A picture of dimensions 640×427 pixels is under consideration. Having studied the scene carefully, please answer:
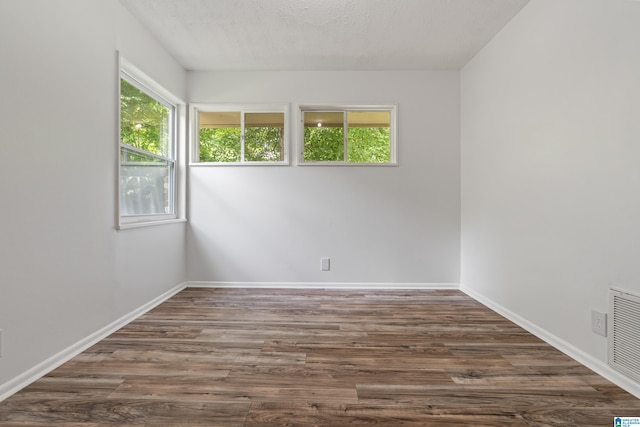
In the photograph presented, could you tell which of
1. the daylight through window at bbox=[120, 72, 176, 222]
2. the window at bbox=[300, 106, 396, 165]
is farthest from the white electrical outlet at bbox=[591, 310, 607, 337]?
the daylight through window at bbox=[120, 72, 176, 222]

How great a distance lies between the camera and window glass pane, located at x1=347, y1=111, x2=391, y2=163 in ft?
12.8

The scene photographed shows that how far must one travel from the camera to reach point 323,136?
12.8 ft

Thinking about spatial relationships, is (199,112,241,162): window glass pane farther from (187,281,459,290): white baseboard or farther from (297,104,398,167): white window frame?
(187,281,459,290): white baseboard

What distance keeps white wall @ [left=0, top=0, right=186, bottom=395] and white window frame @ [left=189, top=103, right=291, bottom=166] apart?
1125mm

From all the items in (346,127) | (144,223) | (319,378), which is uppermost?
(346,127)

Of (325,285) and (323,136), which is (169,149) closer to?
(323,136)

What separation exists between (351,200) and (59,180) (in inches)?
108

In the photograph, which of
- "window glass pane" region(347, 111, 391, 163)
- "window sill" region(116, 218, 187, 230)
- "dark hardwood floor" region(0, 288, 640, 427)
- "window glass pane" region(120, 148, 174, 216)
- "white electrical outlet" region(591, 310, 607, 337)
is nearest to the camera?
"dark hardwood floor" region(0, 288, 640, 427)

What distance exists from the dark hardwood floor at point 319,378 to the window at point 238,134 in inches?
77.9

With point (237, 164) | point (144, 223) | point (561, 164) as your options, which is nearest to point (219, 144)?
point (237, 164)

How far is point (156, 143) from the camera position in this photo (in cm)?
336

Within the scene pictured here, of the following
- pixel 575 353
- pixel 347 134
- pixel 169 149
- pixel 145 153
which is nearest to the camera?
pixel 575 353

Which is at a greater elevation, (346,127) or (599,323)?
(346,127)

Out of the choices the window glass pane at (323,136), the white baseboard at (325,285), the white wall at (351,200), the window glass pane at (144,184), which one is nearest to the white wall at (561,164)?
the white wall at (351,200)
